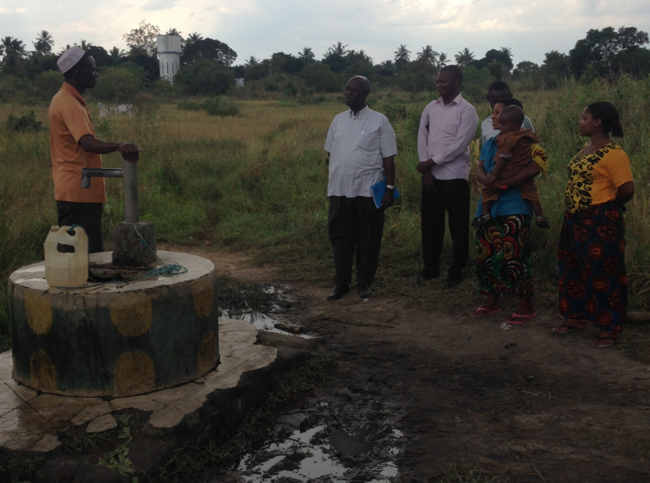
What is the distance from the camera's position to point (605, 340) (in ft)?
13.3

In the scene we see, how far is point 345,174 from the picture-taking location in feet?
16.5

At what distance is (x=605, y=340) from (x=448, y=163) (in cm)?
181

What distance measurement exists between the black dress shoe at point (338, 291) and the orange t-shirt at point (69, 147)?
7.16 ft

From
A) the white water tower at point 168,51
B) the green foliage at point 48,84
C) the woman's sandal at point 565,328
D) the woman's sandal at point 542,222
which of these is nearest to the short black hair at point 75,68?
the woman's sandal at point 542,222

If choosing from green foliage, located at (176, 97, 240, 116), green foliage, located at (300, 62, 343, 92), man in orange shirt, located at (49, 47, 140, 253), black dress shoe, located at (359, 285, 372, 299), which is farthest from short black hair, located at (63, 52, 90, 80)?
green foliage, located at (300, 62, 343, 92)

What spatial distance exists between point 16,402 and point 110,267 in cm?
81

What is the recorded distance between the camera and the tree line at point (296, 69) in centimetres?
1668

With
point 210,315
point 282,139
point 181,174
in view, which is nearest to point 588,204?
point 210,315

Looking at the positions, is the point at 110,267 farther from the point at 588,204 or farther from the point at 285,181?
the point at 285,181

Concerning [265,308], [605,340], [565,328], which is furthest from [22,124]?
[605,340]

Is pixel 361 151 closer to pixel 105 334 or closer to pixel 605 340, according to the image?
pixel 605 340

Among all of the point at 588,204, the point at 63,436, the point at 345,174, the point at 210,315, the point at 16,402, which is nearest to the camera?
the point at 63,436

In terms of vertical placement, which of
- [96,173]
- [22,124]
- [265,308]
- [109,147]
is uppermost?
[22,124]

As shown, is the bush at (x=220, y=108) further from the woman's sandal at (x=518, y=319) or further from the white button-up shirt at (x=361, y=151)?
the woman's sandal at (x=518, y=319)
